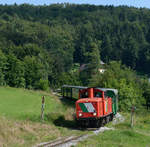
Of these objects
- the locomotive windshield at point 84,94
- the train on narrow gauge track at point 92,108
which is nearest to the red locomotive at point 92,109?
the train on narrow gauge track at point 92,108

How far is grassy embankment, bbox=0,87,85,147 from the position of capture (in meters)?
15.9

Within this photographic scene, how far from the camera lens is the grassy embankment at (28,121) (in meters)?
15.9

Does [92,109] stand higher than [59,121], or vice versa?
[92,109]

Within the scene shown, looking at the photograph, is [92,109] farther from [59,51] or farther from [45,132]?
[59,51]

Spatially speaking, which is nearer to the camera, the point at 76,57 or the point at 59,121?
the point at 59,121

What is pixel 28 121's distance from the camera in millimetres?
20719

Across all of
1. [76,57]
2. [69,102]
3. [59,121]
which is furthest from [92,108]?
[76,57]

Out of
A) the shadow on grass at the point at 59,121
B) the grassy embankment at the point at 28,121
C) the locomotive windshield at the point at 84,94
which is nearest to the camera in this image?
the grassy embankment at the point at 28,121

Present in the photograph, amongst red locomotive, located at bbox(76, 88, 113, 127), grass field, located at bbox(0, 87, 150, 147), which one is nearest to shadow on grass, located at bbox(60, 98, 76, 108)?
grass field, located at bbox(0, 87, 150, 147)

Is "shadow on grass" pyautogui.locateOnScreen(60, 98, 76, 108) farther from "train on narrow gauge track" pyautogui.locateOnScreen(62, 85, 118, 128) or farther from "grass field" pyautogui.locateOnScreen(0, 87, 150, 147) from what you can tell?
"train on narrow gauge track" pyautogui.locateOnScreen(62, 85, 118, 128)

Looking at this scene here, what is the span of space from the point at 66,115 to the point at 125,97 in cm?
2920

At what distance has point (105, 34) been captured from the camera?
179 meters

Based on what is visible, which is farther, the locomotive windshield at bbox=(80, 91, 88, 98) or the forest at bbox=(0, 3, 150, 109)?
the forest at bbox=(0, 3, 150, 109)

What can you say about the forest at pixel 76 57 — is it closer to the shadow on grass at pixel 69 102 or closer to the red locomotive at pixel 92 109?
the shadow on grass at pixel 69 102
